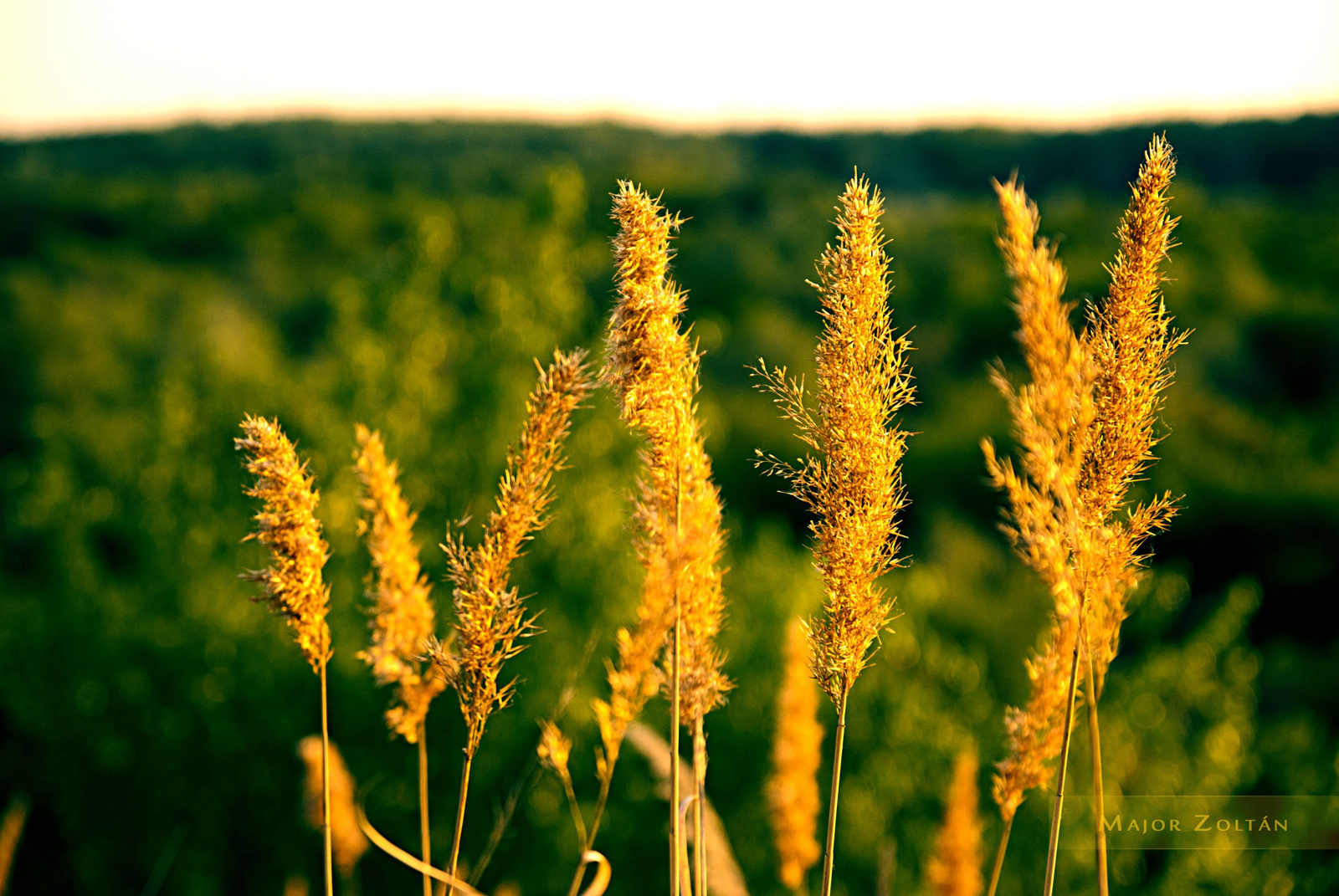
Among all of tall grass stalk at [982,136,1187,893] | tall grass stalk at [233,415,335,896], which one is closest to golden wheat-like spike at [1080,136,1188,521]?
tall grass stalk at [982,136,1187,893]

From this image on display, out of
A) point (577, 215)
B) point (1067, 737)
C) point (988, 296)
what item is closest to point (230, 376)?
point (577, 215)

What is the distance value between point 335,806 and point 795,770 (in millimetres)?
1171

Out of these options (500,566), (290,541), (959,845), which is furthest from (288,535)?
(959,845)

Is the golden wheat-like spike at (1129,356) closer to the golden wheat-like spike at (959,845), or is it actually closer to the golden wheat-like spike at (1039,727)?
the golden wheat-like spike at (1039,727)

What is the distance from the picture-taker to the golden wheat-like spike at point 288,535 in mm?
1309

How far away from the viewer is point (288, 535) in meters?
1.34

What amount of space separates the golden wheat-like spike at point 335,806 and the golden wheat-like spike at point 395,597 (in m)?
0.38

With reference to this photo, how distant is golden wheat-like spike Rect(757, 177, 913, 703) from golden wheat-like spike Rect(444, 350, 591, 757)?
0.33 m

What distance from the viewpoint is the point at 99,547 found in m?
18.6

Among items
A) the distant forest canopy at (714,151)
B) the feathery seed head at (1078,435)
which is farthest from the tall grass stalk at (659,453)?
the distant forest canopy at (714,151)

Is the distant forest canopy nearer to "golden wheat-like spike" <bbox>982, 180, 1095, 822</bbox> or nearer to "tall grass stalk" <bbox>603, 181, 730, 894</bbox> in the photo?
"golden wheat-like spike" <bbox>982, 180, 1095, 822</bbox>

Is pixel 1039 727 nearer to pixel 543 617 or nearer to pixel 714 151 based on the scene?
pixel 543 617

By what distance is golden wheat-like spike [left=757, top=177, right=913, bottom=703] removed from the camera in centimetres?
131

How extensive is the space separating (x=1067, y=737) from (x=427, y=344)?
32.8 feet
